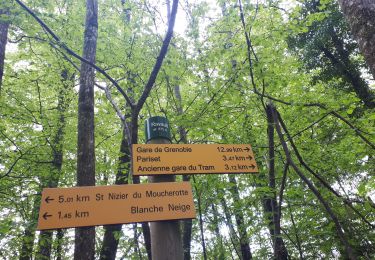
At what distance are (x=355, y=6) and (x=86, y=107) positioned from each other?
3.45 m

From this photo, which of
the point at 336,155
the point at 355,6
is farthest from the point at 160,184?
the point at 336,155

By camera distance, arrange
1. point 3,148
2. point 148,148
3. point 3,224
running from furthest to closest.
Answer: point 3,148, point 3,224, point 148,148

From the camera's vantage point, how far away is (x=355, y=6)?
2.02 meters

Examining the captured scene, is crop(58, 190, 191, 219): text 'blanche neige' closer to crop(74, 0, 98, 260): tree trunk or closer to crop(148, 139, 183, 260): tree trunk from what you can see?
crop(148, 139, 183, 260): tree trunk

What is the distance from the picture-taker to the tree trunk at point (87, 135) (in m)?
3.34

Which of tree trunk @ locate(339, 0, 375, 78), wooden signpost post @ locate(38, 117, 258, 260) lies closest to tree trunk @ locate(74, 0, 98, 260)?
wooden signpost post @ locate(38, 117, 258, 260)

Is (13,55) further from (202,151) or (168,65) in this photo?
(202,151)

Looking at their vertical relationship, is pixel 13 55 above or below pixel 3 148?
above

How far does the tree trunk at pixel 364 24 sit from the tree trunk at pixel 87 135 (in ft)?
10.4

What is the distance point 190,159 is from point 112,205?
766 mm

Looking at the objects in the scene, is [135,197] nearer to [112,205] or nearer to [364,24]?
[112,205]

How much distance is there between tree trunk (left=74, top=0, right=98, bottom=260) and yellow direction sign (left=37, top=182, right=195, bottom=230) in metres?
1.52

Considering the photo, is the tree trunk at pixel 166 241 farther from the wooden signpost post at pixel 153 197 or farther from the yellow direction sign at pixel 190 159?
the yellow direction sign at pixel 190 159

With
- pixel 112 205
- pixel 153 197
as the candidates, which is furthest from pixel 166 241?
pixel 112 205
